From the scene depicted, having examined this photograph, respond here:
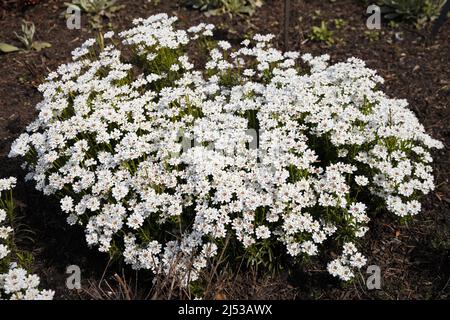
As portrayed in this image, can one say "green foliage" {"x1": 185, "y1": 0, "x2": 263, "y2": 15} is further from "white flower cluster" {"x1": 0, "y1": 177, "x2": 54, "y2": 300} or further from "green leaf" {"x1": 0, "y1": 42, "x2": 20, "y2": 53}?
"white flower cluster" {"x1": 0, "y1": 177, "x2": 54, "y2": 300}

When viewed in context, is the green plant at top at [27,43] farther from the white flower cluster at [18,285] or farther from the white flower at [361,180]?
the white flower at [361,180]

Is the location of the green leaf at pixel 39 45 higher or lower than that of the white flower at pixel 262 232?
higher

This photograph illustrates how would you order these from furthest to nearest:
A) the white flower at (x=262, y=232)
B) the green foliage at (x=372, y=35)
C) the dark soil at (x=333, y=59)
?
1. the green foliage at (x=372, y=35)
2. the dark soil at (x=333, y=59)
3. the white flower at (x=262, y=232)

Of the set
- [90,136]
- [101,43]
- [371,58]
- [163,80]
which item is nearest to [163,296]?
[90,136]

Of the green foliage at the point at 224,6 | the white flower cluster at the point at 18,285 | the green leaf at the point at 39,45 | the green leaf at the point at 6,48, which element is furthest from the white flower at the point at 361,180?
the green leaf at the point at 6,48

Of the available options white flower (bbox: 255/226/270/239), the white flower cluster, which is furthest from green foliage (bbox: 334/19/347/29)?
the white flower cluster

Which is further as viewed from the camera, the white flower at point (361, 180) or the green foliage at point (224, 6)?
the green foliage at point (224, 6)

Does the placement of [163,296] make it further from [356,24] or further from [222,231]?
[356,24]
